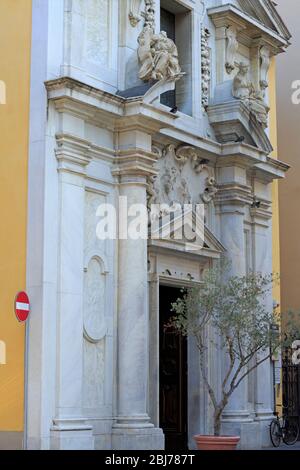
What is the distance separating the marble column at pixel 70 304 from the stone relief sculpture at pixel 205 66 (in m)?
4.94

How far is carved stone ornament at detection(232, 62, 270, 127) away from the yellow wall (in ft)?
19.8

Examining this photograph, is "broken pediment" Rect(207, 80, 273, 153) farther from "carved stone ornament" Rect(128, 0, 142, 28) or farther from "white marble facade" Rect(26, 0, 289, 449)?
"carved stone ornament" Rect(128, 0, 142, 28)

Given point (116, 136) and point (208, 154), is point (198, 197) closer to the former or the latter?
point (208, 154)

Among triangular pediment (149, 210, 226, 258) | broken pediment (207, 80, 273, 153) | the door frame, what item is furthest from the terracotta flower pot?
broken pediment (207, 80, 273, 153)

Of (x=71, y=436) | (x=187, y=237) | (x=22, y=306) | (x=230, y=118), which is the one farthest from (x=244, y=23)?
(x=71, y=436)

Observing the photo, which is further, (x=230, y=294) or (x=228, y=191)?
(x=228, y=191)

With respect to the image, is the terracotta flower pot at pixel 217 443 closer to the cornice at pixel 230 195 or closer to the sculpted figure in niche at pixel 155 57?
the cornice at pixel 230 195

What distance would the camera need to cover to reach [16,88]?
57.5 feet

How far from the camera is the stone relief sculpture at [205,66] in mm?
22078

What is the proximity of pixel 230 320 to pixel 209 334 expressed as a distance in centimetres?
350

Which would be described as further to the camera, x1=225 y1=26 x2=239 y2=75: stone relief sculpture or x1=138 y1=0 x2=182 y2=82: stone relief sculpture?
x1=225 y1=26 x2=239 y2=75: stone relief sculpture

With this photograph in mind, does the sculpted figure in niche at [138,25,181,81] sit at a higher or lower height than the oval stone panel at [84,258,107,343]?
higher

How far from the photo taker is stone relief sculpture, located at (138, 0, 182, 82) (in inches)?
755
